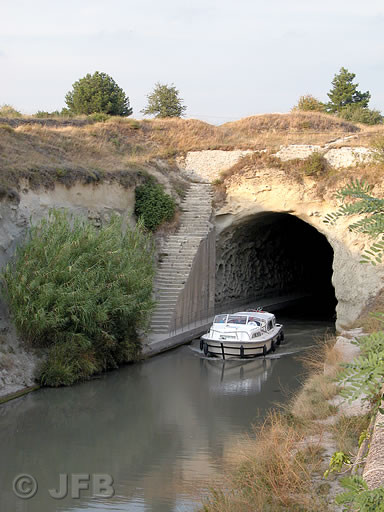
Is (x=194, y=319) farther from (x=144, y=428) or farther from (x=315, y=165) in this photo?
(x=144, y=428)

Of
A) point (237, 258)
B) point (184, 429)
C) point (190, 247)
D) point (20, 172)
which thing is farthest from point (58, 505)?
point (237, 258)

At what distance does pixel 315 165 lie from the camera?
85.6ft

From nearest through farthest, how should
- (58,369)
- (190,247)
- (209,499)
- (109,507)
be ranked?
1. (209,499)
2. (109,507)
3. (58,369)
4. (190,247)

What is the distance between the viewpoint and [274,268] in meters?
36.6

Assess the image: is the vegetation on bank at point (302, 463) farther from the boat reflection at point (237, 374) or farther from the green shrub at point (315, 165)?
the green shrub at point (315, 165)

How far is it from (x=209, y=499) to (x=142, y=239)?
1356 cm

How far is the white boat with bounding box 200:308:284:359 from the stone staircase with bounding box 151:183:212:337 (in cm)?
198

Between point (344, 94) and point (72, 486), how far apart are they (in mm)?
49181

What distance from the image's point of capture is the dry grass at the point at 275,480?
8.21 meters

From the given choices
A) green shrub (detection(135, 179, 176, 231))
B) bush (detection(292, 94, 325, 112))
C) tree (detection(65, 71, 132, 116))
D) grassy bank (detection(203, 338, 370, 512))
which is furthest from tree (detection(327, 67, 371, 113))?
grassy bank (detection(203, 338, 370, 512))

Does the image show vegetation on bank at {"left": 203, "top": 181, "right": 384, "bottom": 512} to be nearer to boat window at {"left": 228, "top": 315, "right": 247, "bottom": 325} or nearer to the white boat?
the white boat

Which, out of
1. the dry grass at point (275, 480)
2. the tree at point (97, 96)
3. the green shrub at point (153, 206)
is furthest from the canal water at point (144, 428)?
the tree at point (97, 96)

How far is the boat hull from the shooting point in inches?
859

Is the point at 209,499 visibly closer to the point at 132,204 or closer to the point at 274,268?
the point at 132,204
